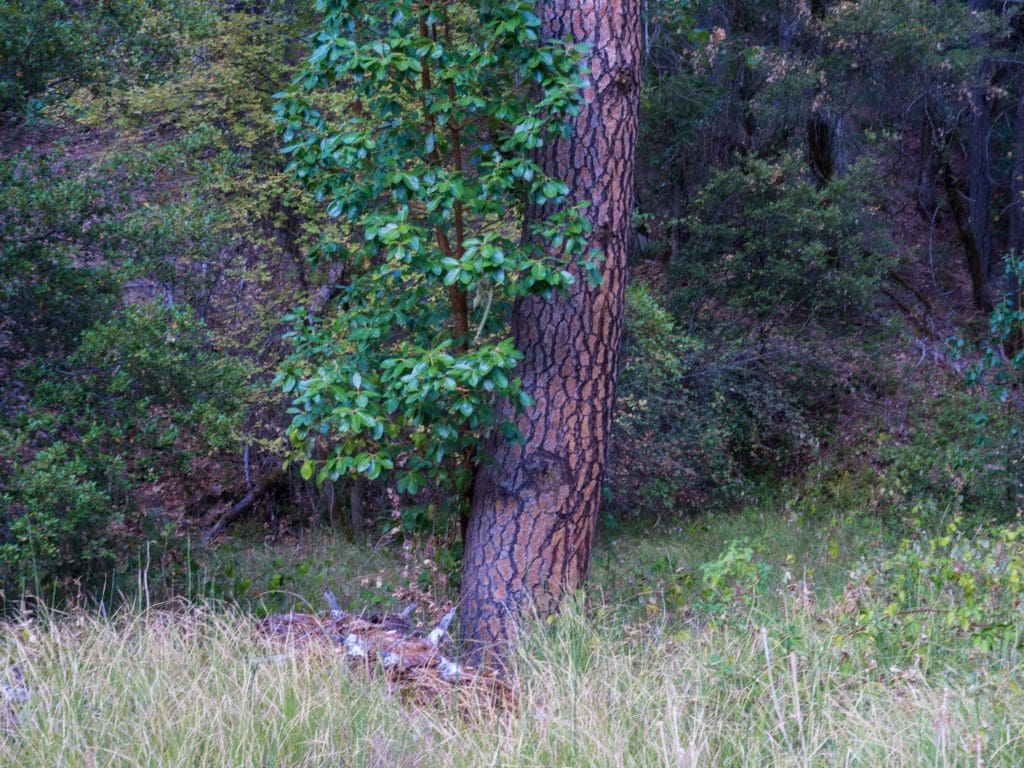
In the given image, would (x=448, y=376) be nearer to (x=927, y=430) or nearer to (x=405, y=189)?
(x=405, y=189)

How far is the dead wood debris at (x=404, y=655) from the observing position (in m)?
4.49

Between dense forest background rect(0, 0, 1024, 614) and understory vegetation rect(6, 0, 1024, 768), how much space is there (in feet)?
0.15

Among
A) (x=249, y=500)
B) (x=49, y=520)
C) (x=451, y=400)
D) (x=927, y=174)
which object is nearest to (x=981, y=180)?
(x=927, y=174)

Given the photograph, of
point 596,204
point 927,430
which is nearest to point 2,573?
point 596,204

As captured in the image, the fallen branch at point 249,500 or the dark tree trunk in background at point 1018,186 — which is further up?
the dark tree trunk in background at point 1018,186

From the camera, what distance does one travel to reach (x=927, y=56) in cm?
1256

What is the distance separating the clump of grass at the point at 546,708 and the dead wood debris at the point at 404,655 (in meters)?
0.10

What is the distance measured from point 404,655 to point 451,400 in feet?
4.27

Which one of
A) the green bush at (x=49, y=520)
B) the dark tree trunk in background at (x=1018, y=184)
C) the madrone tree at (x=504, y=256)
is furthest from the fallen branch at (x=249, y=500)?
the dark tree trunk in background at (x=1018, y=184)

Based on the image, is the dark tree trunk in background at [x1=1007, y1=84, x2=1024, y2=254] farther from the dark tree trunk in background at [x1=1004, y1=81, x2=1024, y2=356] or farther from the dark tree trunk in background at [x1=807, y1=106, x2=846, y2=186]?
the dark tree trunk in background at [x1=807, y1=106, x2=846, y2=186]

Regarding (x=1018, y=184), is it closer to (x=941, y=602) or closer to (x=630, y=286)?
(x=630, y=286)

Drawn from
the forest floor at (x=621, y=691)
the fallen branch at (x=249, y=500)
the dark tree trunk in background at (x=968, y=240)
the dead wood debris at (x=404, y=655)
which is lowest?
the fallen branch at (x=249, y=500)

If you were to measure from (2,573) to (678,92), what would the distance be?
33.5 feet

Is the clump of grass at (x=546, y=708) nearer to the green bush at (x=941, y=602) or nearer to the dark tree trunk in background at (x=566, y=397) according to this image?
the green bush at (x=941, y=602)
